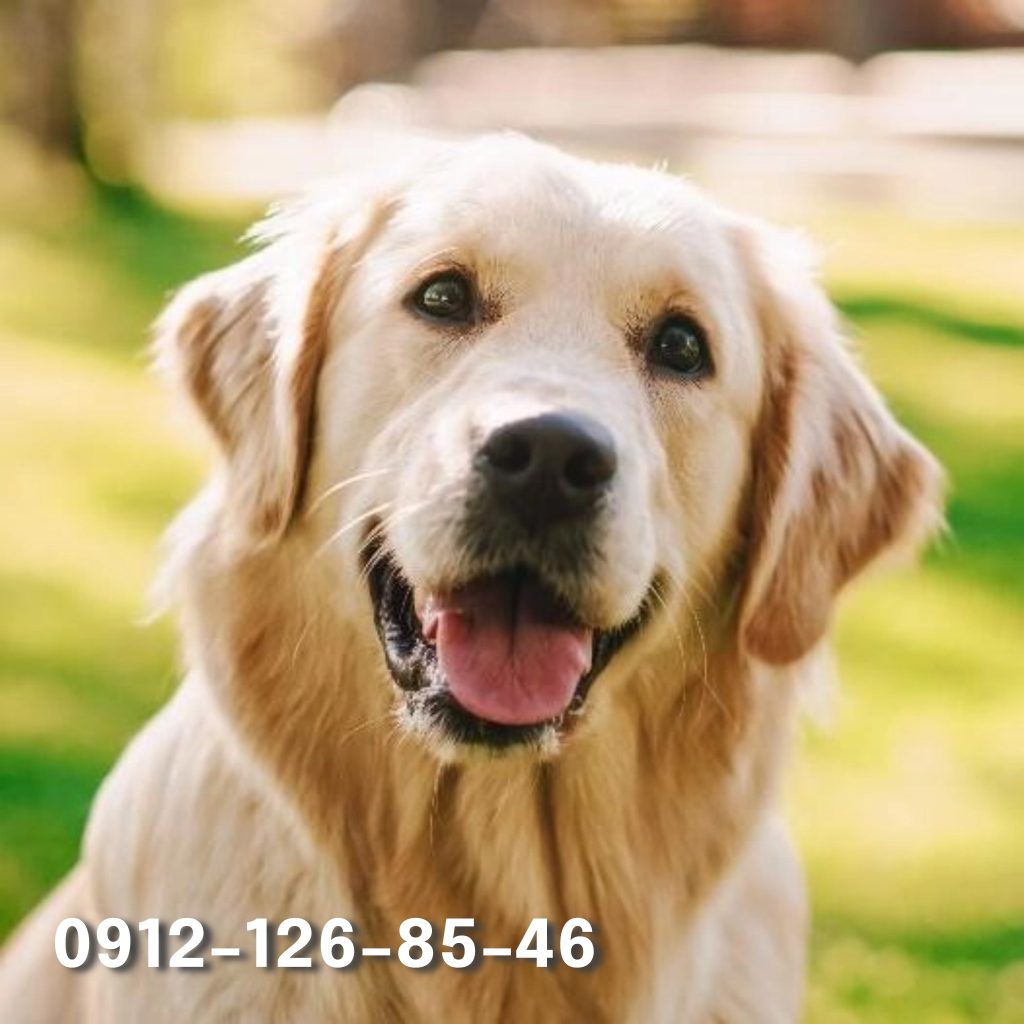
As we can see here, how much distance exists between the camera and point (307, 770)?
3260mm

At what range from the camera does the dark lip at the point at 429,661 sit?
3068 millimetres

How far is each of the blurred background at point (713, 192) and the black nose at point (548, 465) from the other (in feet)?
2.62

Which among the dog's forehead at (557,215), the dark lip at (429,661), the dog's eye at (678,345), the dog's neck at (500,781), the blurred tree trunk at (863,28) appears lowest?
the dog's neck at (500,781)

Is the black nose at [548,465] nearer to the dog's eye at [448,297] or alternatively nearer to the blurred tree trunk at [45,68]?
the dog's eye at [448,297]

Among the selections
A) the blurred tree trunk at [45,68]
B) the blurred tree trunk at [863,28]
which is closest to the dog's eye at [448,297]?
the blurred tree trunk at [45,68]

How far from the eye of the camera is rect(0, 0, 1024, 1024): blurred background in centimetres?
503

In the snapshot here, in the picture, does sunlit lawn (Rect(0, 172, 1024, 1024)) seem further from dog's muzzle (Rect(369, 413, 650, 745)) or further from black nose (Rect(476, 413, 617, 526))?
black nose (Rect(476, 413, 617, 526))

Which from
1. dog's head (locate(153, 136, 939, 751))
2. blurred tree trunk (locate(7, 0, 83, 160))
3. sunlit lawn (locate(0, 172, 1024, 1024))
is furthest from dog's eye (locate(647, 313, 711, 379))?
blurred tree trunk (locate(7, 0, 83, 160))

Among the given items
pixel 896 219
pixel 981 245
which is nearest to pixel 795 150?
pixel 896 219

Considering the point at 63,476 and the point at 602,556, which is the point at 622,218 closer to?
the point at 602,556

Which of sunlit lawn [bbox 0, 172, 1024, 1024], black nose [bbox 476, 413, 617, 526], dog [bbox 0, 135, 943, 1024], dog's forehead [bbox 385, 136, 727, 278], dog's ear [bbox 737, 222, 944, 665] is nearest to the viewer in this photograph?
black nose [bbox 476, 413, 617, 526]

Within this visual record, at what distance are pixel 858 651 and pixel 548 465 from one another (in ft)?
11.9

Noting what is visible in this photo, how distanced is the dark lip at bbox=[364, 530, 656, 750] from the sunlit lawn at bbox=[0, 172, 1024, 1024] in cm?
53

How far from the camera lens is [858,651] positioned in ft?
20.9
